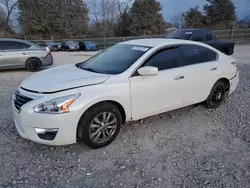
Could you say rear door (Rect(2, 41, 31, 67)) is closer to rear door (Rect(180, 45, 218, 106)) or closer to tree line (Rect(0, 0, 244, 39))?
rear door (Rect(180, 45, 218, 106))

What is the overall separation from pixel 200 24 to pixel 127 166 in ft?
110

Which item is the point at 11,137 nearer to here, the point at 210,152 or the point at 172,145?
the point at 172,145

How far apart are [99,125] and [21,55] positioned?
7.12m

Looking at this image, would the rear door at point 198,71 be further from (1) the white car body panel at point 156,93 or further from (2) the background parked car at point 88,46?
(2) the background parked car at point 88,46

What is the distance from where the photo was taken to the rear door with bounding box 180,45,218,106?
400cm

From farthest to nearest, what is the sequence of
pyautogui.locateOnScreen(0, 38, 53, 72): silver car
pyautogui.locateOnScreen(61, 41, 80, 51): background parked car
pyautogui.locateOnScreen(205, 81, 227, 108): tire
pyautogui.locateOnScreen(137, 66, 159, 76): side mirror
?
1. pyautogui.locateOnScreen(61, 41, 80, 51): background parked car
2. pyautogui.locateOnScreen(0, 38, 53, 72): silver car
3. pyautogui.locateOnScreen(205, 81, 227, 108): tire
4. pyautogui.locateOnScreen(137, 66, 159, 76): side mirror

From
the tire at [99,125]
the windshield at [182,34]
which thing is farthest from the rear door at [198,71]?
the windshield at [182,34]

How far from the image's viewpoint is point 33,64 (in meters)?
9.13

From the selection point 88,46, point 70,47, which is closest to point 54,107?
point 88,46

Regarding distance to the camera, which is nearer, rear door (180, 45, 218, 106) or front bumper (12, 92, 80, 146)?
front bumper (12, 92, 80, 146)

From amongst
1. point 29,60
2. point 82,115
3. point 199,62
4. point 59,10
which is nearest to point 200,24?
point 59,10

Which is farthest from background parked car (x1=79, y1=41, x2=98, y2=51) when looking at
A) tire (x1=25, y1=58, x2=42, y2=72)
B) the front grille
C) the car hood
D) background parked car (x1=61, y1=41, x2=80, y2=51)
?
the front grille

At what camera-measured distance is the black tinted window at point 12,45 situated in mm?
8742

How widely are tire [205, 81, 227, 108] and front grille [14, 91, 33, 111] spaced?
10.7 ft
